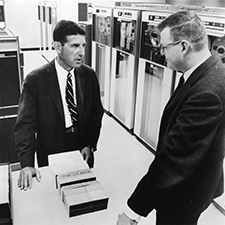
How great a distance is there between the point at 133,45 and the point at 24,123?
230cm

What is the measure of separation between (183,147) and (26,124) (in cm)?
110

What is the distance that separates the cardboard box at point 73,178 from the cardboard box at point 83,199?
31 mm

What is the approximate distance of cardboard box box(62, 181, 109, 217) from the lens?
1.29 meters

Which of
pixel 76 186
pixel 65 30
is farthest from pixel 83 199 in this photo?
pixel 65 30

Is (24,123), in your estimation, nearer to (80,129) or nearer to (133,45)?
(80,129)

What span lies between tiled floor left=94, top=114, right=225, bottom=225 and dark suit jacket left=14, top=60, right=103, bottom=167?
0.61 metres

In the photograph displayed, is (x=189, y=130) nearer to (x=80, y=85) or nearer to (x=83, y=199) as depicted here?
(x=83, y=199)

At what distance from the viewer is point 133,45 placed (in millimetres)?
3645

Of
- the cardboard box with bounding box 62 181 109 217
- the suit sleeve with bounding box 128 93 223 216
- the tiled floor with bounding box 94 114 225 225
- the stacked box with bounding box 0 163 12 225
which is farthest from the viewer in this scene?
the tiled floor with bounding box 94 114 225 225

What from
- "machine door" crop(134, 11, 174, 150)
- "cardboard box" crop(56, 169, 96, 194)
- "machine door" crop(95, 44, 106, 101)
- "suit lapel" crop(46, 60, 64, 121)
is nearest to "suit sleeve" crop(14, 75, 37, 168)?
"suit lapel" crop(46, 60, 64, 121)

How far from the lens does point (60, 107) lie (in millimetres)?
1872

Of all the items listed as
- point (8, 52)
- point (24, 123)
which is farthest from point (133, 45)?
point (24, 123)

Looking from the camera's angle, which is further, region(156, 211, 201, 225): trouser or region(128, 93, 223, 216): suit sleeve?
region(156, 211, 201, 225): trouser

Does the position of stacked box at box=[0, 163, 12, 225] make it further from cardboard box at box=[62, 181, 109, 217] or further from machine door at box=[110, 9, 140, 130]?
machine door at box=[110, 9, 140, 130]
